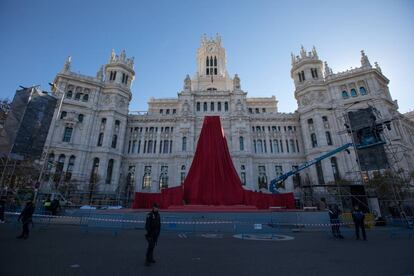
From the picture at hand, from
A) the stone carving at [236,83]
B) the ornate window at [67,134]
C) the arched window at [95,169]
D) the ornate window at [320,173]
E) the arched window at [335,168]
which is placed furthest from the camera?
the stone carving at [236,83]

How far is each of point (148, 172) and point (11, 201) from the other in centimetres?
2113

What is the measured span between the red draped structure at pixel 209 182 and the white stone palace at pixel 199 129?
18.6 meters

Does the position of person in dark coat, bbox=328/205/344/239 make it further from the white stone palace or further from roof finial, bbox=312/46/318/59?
roof finial, bbox=312/46/318/59

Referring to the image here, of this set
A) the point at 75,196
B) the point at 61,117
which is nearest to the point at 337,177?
the point at 75,196

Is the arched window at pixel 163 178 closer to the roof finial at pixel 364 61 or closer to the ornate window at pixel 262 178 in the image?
the ornate window at pixel 262 178

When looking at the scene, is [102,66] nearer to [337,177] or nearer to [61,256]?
[61,256]

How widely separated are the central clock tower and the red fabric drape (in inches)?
1568

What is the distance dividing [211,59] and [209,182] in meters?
49.2

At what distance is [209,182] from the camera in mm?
17328

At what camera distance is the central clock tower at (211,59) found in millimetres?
56156

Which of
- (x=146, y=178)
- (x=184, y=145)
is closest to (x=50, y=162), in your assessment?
(x=146, y=178)

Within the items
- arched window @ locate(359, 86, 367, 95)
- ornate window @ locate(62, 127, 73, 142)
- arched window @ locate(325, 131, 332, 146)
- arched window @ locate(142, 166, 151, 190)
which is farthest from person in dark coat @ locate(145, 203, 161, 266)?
arched window @ locate(359, 86, 367, 95)

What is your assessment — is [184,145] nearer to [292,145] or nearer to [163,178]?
[163,178]

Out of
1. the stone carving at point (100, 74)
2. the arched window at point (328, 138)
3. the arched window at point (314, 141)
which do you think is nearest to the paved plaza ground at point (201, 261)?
the arched window at point (314, 141)
